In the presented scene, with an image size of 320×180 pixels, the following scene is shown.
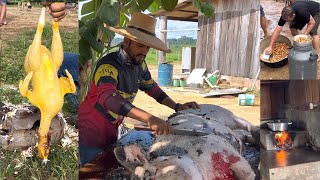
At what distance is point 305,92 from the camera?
129 inches

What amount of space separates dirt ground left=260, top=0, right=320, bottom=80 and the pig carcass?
20.1 inches

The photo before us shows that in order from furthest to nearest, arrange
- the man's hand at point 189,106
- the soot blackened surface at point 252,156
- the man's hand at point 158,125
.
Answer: the man's hand at point 189,106 → the soot blackened surface at point 252,156 → the man's hand at point 158,125

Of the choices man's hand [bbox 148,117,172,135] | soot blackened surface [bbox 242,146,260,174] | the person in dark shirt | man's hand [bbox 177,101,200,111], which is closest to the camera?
the person in dark shirt

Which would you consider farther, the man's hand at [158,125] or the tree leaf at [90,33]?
the tree leaf at [90,33]

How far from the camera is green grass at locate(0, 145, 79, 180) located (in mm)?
3355

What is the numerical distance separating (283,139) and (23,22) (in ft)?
5.32

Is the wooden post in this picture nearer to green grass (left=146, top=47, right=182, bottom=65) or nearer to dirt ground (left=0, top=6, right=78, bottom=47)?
green grass (left=146, top=47, right=182, bottom=65)

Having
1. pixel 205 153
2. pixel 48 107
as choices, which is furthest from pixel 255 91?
pixel 48 107

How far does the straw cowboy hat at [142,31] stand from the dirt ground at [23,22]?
21 centimetres

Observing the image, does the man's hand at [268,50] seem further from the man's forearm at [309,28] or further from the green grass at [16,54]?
the green grass at [16,54]

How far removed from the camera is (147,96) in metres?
3.52

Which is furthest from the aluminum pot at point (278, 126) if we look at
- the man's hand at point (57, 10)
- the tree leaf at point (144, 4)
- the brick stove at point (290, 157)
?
the man's hand at point (57, 10)

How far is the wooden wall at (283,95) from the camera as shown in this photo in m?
3.25

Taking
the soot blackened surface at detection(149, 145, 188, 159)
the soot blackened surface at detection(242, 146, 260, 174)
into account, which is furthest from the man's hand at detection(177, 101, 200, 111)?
the soot blackened surface at detection(242, 146, 260, 174)
